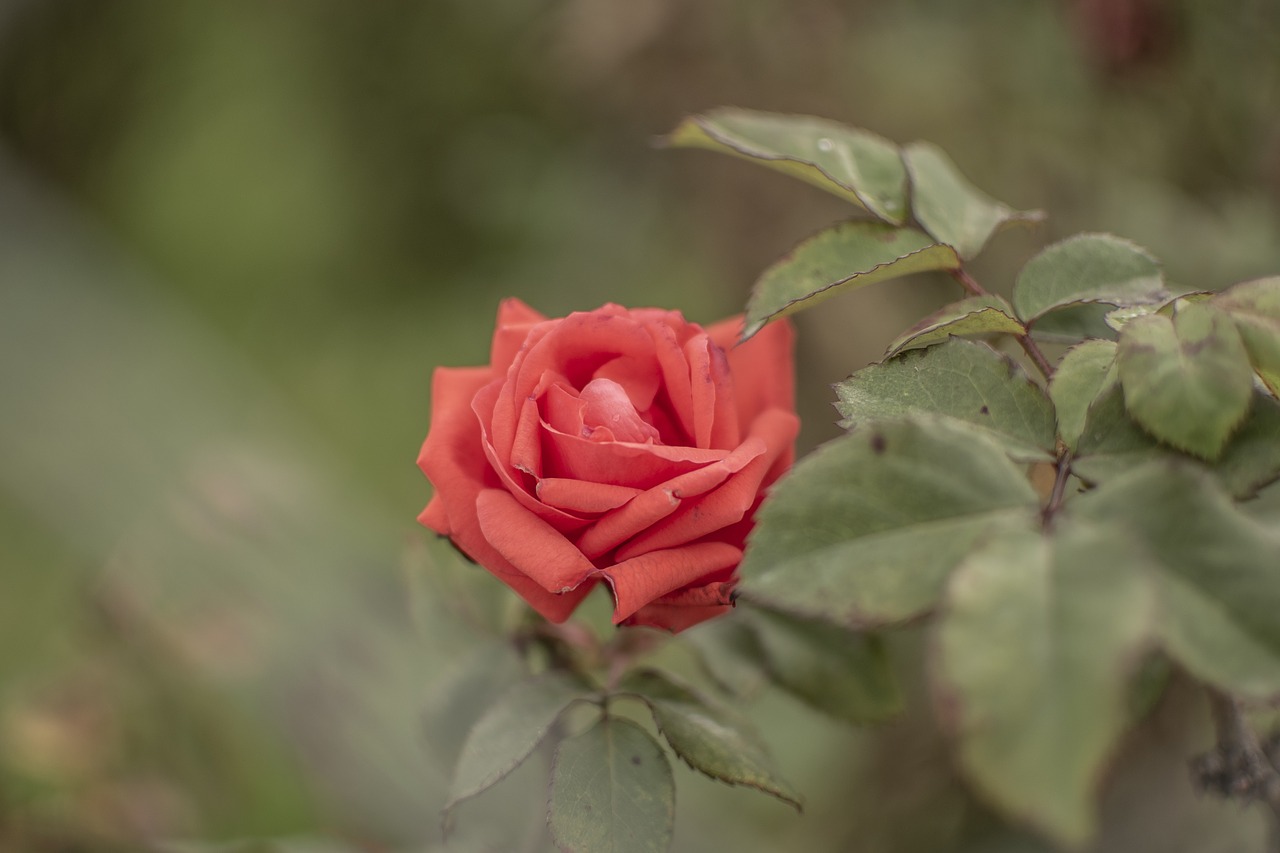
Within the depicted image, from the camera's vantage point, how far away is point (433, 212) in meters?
2.31

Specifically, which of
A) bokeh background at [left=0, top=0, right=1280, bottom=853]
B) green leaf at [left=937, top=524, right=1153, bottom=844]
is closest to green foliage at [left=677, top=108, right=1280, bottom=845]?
green leaf at [left=937, top=524, right=1153, bottom=844]

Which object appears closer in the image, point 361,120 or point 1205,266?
point 1205,266

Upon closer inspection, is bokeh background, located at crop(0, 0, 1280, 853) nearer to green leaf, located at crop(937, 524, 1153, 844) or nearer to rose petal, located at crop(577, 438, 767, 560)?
rose petal, located at crop(577, 438, 767, 560)

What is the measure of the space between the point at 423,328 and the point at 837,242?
1769 millimetres

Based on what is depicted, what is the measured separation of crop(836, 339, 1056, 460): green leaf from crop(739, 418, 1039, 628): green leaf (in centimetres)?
6

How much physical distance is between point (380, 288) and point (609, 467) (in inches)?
77.2

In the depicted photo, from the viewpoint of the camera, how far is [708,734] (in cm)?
47

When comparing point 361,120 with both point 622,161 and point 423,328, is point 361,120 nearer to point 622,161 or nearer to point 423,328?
point 423,328

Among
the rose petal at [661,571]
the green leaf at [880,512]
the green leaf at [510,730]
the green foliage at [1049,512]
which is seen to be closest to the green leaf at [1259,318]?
the green foliage at [1049,512]

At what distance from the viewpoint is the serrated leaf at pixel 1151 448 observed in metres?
0.35

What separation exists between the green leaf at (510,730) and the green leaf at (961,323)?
233 mm

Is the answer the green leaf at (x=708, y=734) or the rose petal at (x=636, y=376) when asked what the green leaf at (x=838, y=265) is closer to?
the rose petal at (x=636, y=376)

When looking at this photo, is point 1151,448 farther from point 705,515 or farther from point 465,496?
point 465,496

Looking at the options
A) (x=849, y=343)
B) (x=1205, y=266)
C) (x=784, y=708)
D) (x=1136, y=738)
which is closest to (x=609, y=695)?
(x=1136, y=738)
